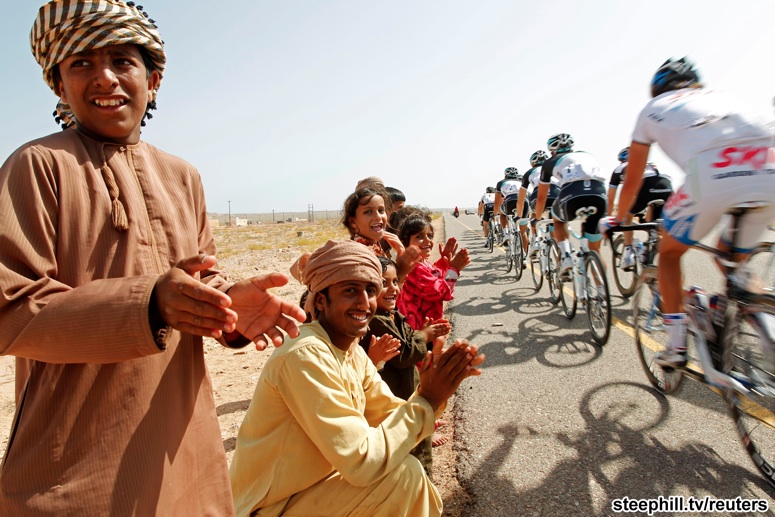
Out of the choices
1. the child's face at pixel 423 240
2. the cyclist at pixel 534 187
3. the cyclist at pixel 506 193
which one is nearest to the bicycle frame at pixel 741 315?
the child's face at pixel 423 240

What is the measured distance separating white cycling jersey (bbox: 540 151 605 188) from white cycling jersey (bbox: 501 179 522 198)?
20.6ft

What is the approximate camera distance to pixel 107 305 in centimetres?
115

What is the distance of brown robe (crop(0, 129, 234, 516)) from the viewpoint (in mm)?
1149

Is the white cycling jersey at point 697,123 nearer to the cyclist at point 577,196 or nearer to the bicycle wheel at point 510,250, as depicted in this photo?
the cyclist at point 577,196

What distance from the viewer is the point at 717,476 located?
8.98 feet

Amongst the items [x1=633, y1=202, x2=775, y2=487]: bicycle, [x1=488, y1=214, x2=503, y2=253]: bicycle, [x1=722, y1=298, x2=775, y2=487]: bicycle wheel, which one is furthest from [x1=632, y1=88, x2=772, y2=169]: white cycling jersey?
[x1=488, y1=214, x2=503, y2=253]: bicycle

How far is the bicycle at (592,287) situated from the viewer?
17.1 feet

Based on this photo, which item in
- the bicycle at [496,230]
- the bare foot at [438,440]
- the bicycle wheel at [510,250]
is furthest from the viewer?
the bicycle at [496,230]

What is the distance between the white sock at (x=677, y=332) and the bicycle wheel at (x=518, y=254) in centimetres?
658

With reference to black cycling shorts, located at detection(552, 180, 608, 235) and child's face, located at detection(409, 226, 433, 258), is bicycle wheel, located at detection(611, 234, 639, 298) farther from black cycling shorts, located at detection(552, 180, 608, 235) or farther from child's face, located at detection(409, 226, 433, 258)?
child's face, located at detection(409, 226, 433, 258)

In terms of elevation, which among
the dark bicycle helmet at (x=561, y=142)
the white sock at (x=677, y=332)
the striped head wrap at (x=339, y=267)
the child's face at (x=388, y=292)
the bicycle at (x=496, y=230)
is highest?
the dark bicycle helmet at (x=561, y=142)

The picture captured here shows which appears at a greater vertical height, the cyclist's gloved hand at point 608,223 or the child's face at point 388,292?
the cyclist's gloved hand at point 608,223

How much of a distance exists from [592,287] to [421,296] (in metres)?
2.31

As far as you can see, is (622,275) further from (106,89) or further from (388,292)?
(106,89)
